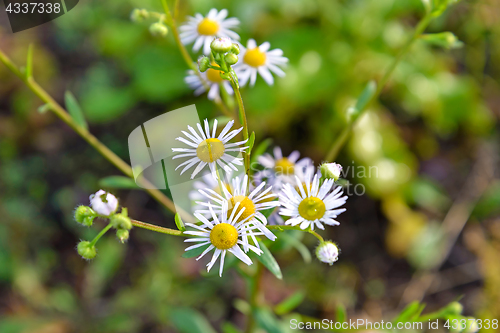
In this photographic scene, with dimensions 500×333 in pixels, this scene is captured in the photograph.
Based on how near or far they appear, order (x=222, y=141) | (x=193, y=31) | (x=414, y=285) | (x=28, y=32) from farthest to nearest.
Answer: (x=28, y=32) → (x=414, y=285) → (x=193, y=31) → (x=222, y=141)

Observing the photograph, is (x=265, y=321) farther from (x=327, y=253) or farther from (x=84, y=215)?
(x=84, y=215)

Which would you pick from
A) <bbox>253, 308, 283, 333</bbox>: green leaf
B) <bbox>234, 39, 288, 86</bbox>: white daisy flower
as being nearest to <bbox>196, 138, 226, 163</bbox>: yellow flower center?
<bbox>234, 39, 288, 86</bbox>: white daisy flower

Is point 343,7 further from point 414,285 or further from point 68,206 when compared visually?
point 68,206

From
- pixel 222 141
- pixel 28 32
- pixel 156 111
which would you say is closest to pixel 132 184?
pixel 222 141

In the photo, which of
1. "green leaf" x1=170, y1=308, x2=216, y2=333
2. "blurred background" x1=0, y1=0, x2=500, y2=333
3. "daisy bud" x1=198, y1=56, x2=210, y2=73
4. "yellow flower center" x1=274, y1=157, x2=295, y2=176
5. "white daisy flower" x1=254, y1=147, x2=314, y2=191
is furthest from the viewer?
"blurred background" x1=0, y1=0, x2=500, y2=333

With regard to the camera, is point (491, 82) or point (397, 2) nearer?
point (397, 2)

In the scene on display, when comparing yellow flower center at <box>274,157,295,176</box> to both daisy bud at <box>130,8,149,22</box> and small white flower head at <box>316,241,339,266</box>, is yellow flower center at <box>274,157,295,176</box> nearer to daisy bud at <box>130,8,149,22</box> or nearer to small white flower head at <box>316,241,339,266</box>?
small white flower head at <box>316,241,339,266</box>
